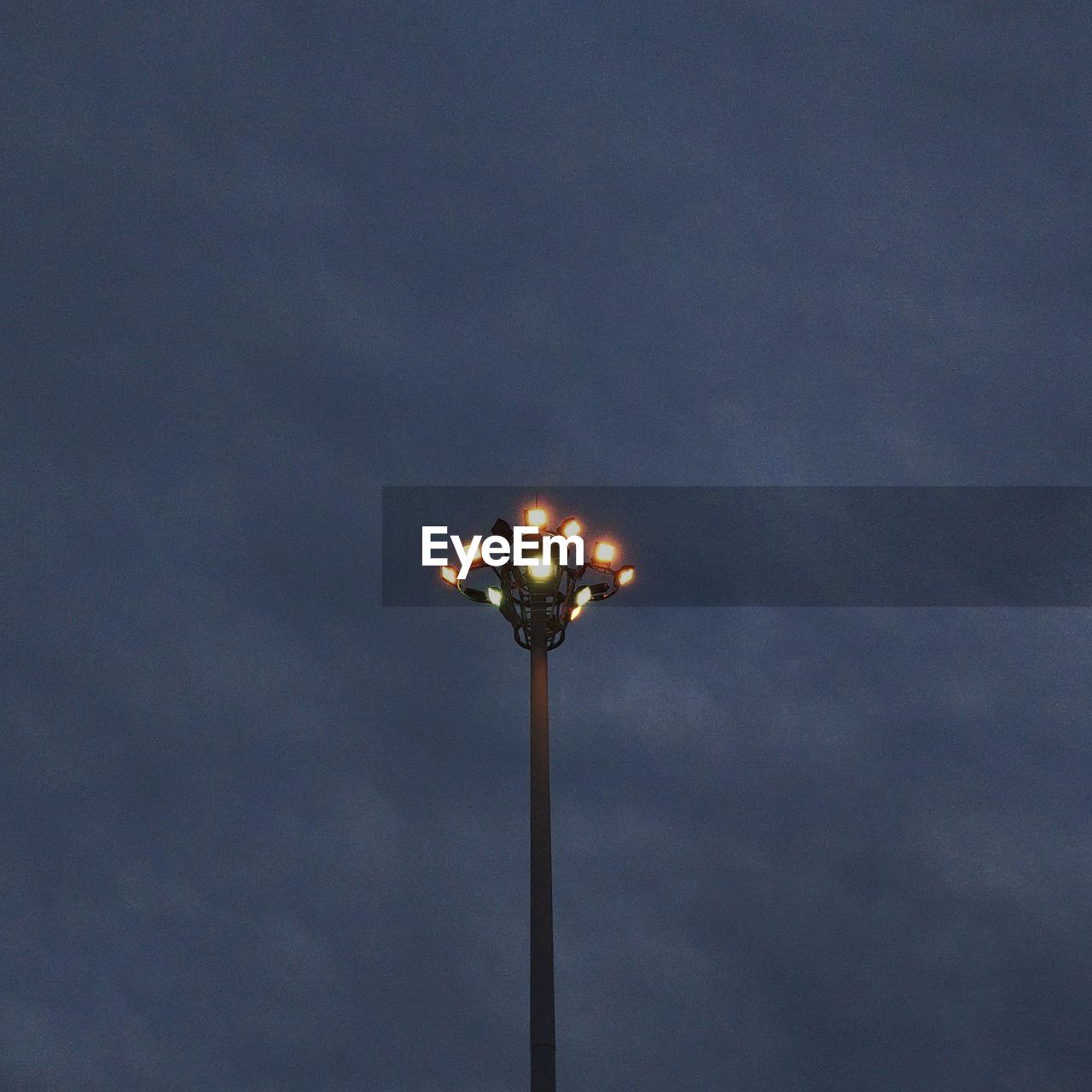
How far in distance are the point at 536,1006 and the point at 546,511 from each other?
6.37 metres

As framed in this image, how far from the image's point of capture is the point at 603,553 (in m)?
19.8

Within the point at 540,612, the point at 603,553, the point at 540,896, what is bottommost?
the point at 540,896

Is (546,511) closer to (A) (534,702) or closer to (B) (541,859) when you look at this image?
(A) (534,702)

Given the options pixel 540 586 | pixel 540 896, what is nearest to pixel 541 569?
pixel 540 586

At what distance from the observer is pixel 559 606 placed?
2003 centimetres

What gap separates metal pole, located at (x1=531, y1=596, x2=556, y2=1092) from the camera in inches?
639

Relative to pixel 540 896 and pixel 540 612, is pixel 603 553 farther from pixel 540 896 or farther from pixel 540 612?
pixel 540 896

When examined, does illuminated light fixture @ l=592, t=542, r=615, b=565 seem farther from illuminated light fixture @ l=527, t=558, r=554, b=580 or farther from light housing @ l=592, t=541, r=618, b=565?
illuminated light fixture @ l=527, t=558, r=554, b=580

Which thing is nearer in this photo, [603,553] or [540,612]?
[540,612]

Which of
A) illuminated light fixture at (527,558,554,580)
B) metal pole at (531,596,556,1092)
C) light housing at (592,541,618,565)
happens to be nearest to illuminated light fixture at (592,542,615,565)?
light housing at (592,541,618,565)

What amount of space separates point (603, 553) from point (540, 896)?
494cm

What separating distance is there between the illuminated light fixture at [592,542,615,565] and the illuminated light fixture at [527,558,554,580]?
0.88m

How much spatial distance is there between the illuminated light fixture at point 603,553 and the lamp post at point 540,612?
0.01 meters

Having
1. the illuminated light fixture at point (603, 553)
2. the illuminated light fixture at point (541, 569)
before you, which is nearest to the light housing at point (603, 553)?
the illuminated light fixture at point (603, 553)
